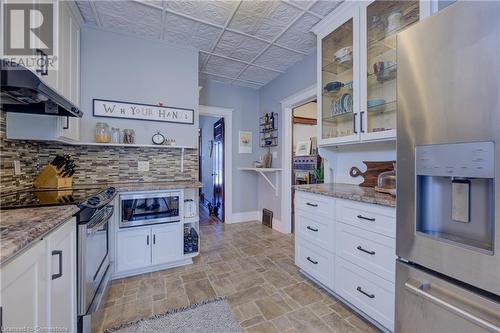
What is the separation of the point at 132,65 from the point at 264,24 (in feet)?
5.31

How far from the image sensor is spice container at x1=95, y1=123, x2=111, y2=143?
7.58 feet

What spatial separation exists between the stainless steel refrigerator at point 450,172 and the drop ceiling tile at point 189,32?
2004 mm

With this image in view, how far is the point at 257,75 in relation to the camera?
11.8 ft

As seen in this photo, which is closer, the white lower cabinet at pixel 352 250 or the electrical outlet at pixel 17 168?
the white lower cabinet at pixel 352 250

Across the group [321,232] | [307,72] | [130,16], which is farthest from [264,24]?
[321,232]

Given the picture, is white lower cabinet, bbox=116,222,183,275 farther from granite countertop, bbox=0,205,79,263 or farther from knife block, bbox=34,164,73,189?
granite countertop, bbox=0,205,79,263

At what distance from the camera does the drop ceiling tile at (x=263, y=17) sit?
2000mm

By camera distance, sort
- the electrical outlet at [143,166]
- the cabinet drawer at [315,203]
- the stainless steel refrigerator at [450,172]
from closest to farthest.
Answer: the stainless steel refrigerator at [450,172], the cabinet drawer at [315,203], the electrical outlet at [143,166]

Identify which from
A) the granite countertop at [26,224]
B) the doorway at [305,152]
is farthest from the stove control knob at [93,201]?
the doorway at [305,152]

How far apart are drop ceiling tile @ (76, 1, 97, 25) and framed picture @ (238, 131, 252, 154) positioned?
8.29 feet

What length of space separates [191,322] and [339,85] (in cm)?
244

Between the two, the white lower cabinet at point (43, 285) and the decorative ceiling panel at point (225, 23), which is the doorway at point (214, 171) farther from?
the white lower cabinet at point (43, 285)

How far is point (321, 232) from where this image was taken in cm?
187

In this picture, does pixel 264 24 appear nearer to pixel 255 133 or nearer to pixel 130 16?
pixel 130 16
